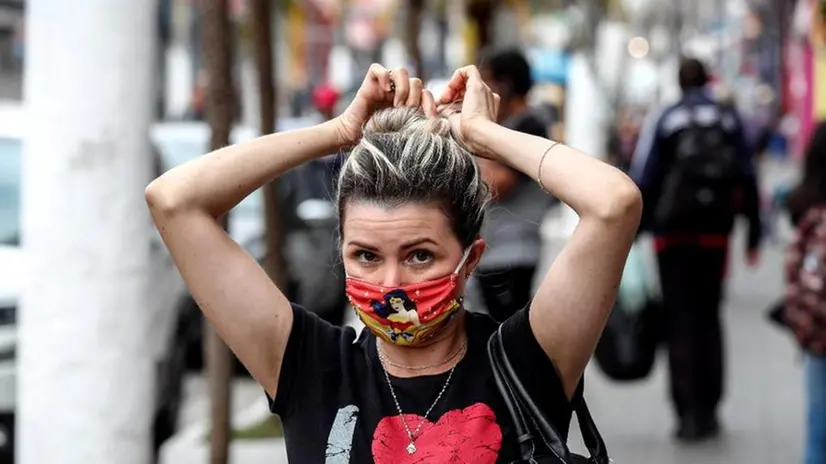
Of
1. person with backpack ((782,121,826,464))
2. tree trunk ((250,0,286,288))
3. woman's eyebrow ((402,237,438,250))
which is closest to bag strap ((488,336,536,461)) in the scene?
woman's eyebrow ((402,237,438,250))

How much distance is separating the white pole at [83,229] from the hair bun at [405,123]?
1821mm

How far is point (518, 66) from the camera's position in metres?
7.54

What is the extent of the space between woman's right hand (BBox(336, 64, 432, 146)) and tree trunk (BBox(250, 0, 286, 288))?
18.0 feet

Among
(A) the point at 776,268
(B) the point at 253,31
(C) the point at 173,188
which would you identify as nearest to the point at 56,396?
(C) the point at 173,188

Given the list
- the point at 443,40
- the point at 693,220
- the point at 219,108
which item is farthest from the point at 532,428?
the point at 443,40

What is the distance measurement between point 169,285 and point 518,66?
257 centimetres

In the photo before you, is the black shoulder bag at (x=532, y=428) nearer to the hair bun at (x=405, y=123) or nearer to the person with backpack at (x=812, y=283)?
the hair bun at (x=405, y=123)

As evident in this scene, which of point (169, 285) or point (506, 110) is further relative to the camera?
point (169, 285)

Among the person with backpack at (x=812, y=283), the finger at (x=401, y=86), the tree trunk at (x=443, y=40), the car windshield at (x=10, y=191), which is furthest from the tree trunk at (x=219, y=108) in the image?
the tree trunk at (x=443, y=40)

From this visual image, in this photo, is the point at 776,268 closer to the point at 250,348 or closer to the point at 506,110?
the point at 506,110

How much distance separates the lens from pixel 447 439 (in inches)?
115

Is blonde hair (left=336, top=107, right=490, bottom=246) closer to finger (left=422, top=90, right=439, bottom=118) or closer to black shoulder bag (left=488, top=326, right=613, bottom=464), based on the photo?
finger (left=422, top=90, right=439, bottom=118)

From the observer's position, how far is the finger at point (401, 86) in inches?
123

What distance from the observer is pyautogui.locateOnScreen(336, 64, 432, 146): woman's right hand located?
3125 mm
